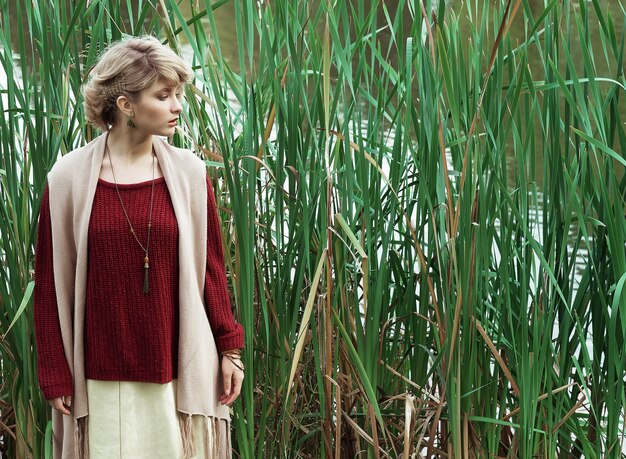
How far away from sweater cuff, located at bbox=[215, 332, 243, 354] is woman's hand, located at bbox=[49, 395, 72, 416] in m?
0.28

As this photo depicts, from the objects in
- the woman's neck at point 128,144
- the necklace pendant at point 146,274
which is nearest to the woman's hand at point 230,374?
the necklace pendant at point 146,274

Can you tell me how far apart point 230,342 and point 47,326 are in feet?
1.08

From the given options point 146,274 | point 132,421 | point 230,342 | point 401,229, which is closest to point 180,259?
point 146,274

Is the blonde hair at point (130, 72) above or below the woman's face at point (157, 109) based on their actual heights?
above

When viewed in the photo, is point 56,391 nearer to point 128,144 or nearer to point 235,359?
point 235,359

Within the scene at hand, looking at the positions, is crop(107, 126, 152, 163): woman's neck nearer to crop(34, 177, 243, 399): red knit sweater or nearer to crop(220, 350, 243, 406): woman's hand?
crop(34, 177, 243, 399): red knit sweater

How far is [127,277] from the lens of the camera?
163 cm

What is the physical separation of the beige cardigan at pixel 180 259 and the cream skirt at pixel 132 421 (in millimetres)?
23

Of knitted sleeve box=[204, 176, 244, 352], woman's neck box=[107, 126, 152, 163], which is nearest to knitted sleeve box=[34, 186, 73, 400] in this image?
woman's neck box=[107, 126, 152, 163]

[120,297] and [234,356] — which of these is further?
[234,356]

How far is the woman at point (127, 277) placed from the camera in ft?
5.29

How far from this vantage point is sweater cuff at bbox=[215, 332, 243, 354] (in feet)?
5.66

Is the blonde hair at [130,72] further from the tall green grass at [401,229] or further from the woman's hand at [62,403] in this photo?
the woman's hand at [62,403]

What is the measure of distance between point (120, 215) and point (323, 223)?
1.47 ft
